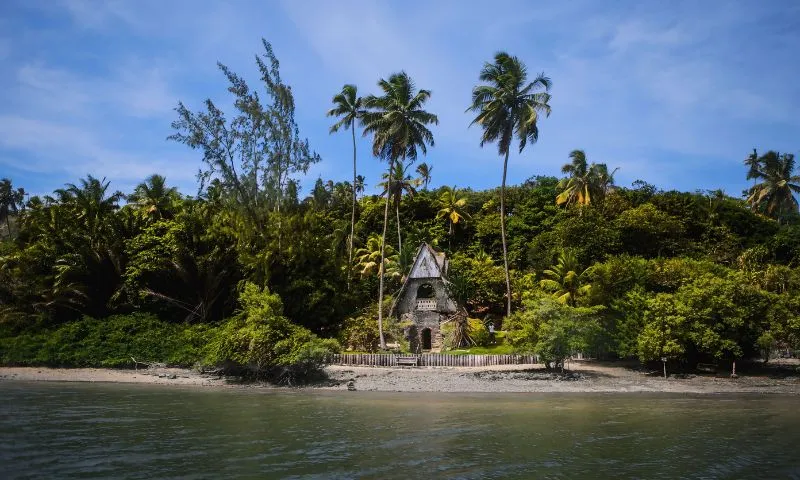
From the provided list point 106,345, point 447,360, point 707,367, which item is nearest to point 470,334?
point 447,360

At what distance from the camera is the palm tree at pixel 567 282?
122ft

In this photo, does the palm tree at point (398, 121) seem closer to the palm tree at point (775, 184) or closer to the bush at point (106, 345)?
the bush at point (106, 345)

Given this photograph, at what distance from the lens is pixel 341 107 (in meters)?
41.9

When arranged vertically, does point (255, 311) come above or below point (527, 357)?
above

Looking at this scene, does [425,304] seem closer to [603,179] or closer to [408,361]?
[408,361]

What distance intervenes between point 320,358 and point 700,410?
17138mm

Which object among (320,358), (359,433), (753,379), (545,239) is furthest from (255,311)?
(545,239)

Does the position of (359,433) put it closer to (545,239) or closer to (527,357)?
(527,357)

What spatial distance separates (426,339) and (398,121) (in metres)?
15.7

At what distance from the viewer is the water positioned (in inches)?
472

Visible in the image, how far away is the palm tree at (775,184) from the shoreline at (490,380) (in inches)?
1462

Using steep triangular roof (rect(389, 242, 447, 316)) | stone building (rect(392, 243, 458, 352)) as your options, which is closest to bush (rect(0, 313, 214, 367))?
stone building (rect(392, 243, 458, 352))

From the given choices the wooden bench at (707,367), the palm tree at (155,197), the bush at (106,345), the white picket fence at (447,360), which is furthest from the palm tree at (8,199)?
the wooden bench at (707,367)

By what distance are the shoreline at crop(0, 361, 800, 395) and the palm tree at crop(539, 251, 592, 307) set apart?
6.44m
